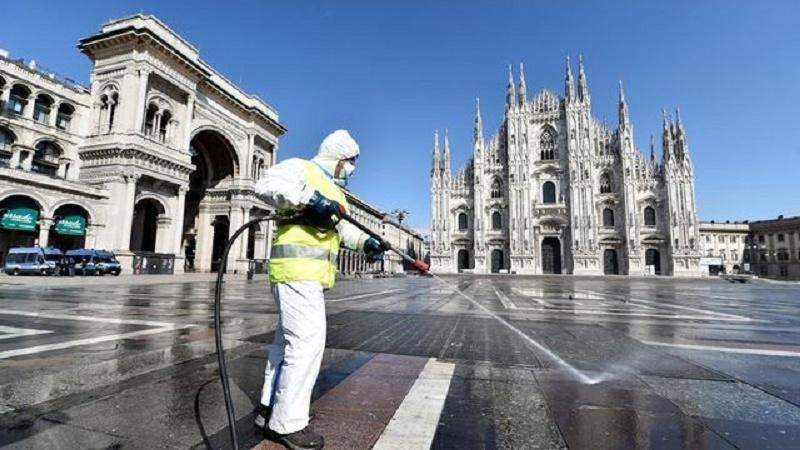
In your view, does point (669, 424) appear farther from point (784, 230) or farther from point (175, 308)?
point (784, 230)

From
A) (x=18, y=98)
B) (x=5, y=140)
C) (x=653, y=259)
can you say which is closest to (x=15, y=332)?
(x=5, y=140)

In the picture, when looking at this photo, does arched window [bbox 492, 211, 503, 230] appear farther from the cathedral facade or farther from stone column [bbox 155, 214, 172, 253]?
stone column [bbox 155, 214, 172, 253]

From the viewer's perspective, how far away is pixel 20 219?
23969 mm

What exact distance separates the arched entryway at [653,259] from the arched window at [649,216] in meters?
3.02

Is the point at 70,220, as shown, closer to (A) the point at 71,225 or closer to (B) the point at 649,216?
(A) the point at 71,225

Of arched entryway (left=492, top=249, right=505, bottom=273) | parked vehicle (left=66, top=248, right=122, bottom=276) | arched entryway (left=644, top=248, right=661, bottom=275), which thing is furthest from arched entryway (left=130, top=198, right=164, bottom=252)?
arched entryway (left=644, top=248, right=661, bottom=275)

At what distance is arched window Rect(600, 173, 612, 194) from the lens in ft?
152

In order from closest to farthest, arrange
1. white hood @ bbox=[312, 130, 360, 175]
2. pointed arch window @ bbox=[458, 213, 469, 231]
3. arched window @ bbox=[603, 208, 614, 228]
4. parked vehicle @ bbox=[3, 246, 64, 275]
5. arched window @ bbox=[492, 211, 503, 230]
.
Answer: white hood @ bbox=[312, 130, 360, 175] < parked vehicle @ bbox=[3, 246, 64, 275] < arched window @ bbox=[603, 208, 614, 228] < arched window @ bbox=[492, 211, 503, 230] < pointed arch window @ bbox=[458, 213, 469, 231]

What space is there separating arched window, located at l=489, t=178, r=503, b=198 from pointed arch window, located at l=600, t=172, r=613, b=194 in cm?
1178

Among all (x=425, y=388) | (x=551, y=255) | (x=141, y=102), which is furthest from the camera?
(x=551, y=255)

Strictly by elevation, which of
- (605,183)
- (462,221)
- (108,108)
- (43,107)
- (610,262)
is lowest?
(610,262)

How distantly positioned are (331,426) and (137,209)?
36.8 meters

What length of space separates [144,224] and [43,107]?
11742mm

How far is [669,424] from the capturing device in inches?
89.8
